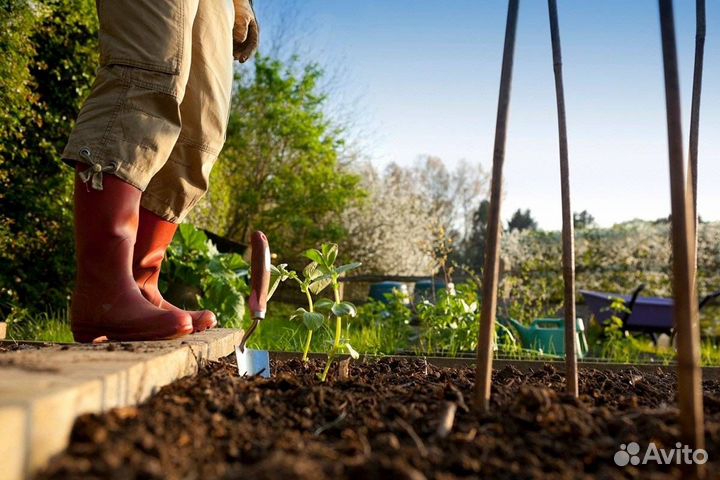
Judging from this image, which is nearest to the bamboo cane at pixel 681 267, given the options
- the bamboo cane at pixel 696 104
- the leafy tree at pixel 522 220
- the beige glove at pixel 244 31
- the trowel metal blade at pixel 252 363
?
the bamboo cane at pixel 696 104

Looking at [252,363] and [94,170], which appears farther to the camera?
[252,363]

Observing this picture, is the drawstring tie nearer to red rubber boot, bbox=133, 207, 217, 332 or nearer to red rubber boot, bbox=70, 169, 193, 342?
red rubber boot, bbox=70, 169, 193, 342

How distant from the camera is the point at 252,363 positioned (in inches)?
62.0

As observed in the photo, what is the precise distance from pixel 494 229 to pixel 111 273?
0.97 meters

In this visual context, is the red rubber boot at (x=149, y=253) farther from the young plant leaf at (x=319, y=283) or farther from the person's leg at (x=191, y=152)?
the young plant leaf at (x=319, y=283)

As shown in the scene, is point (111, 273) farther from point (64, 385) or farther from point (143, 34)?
point (64, 385)

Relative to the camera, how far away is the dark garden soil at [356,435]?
0.71m

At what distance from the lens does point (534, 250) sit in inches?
381

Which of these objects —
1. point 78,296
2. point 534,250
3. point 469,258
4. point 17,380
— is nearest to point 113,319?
point 78,296

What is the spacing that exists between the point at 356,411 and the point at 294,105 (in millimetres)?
8554

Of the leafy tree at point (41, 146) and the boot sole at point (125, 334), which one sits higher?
the leafy tree at point (41, 146)

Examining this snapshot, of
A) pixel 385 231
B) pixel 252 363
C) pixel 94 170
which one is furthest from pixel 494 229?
pixel 385 231

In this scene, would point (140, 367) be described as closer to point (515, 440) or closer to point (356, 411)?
point (356, 411)

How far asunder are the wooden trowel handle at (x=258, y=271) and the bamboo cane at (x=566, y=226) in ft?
2.07
